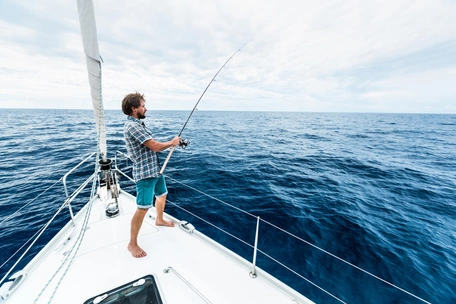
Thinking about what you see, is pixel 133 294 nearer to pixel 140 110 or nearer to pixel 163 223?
pixel 163 223

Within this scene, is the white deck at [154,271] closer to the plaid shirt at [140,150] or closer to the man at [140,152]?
the man at [140,152]

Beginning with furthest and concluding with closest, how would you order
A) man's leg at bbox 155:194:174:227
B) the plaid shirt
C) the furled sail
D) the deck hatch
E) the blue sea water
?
the blue sea water < man's leg at bbox 155:194:174:227 < the furled sail < the plaid shirt < the deck hatch

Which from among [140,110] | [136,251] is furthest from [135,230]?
[140,110]

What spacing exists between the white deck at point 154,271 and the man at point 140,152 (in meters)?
0.24

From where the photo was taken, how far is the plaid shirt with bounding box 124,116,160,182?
86.3 inches

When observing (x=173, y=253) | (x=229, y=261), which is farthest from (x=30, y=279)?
(x=229, y=261)

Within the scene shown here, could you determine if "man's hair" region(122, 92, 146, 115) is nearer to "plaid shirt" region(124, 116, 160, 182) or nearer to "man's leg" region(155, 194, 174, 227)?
"plaid shirt" region(124, 116, 160, 182)

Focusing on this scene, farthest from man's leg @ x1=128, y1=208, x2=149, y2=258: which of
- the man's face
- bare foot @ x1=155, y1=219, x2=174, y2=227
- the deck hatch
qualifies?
the man's face

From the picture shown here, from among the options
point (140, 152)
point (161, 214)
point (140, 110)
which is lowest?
point (161, 214)

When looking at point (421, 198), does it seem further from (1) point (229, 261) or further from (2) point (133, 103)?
(2) point (133, 103)

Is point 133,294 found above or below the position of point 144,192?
below

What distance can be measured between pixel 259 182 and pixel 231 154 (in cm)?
454

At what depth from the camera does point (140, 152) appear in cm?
235

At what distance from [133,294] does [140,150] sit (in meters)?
1.56
